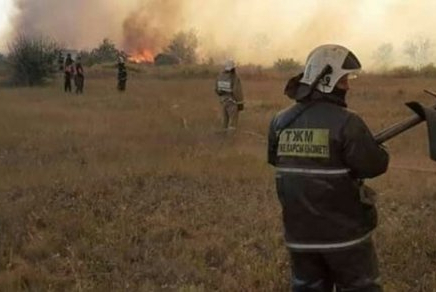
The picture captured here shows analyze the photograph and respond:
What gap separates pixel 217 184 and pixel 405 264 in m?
3.73

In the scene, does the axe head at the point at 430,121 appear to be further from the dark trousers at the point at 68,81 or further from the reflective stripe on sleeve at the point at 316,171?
the dark trousers at the point at 68,81

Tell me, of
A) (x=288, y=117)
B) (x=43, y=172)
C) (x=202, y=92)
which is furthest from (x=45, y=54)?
(x=288, y=117)

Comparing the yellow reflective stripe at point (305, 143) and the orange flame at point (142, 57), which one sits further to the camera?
the orange flame at point (142, 57)

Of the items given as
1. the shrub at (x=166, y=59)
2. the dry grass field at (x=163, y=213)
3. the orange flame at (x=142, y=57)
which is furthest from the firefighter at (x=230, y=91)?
the shrub at (x=166, y=59)

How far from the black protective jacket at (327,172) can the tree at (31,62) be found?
116 feet

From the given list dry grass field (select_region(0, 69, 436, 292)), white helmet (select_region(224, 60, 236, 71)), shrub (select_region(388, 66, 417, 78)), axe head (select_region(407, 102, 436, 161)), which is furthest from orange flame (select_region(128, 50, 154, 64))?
axe head (select_region(407, 102, 436, 161))

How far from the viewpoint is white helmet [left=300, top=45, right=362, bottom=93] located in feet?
11.6

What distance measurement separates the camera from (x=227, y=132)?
1495cm

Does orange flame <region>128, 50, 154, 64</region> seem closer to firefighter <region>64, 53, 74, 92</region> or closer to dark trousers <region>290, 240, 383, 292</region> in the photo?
firefighter <region>64, 53, 74, 92</region>

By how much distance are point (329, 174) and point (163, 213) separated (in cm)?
420

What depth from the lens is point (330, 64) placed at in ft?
11.6

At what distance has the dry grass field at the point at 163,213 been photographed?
5.51 meters

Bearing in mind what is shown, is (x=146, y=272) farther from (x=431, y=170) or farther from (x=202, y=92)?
(x=202, y=92)

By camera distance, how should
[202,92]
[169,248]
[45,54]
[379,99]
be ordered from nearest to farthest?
[169,248] → [379,99] → [202,92] → [45,54]
